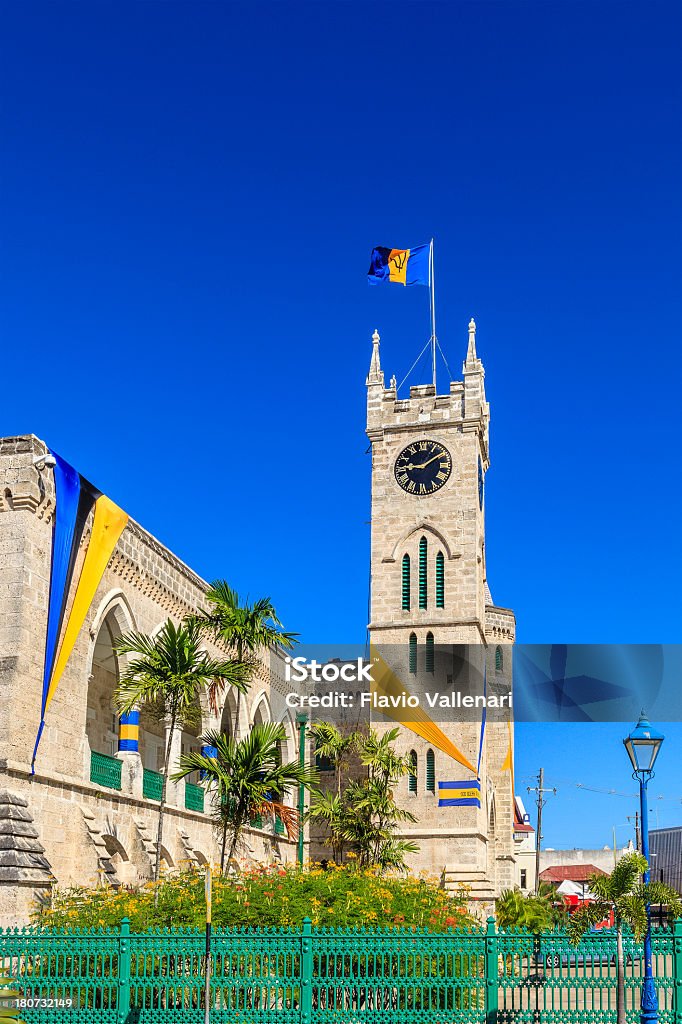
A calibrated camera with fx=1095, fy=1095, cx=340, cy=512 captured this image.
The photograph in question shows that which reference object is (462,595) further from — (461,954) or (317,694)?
(461,954)

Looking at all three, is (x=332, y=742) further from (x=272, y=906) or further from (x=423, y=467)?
(x=272, y=906)

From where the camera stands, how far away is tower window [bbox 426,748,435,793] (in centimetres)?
3747

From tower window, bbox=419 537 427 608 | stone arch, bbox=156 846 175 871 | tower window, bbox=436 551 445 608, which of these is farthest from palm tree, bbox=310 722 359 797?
stone arch, bbox=156 846 175 871

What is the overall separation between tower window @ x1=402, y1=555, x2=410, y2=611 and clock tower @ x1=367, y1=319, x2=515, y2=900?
5 cm

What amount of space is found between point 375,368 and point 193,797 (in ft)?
66.3

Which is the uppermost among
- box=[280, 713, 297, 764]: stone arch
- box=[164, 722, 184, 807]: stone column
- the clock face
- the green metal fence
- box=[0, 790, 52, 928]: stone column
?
the clock face

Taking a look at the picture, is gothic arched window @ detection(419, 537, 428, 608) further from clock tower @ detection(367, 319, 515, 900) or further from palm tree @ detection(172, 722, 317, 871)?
palm tree @ detection(172, 722, 317, 871)

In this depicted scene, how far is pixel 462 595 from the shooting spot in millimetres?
39406

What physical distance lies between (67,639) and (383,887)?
7843 mm

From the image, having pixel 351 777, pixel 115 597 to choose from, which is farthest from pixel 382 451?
pixel 115 597

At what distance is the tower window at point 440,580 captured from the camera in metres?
39.6

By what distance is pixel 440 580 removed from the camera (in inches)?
1566

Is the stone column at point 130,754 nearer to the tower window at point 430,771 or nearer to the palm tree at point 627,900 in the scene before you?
the palm tree at point 627,900

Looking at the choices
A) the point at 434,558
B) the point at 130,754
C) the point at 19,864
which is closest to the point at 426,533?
the point at 434,558
